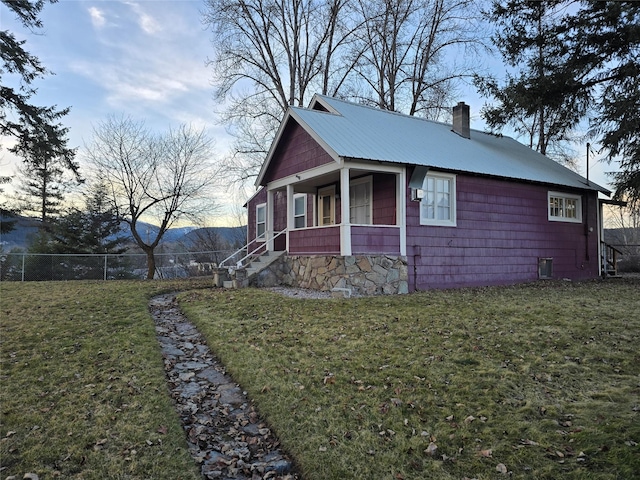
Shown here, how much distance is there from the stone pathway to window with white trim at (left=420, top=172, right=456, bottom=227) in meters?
7.00

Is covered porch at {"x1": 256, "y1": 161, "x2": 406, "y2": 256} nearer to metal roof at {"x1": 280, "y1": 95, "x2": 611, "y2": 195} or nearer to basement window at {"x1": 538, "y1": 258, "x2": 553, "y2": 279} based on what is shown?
metal roof at {"x1": 280, "y1": 95, "x2": 611, "y2": 195}

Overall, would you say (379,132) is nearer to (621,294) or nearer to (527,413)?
(621,294)

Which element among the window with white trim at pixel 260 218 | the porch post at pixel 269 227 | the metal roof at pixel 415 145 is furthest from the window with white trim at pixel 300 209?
the window with white trim at pixel 260 218

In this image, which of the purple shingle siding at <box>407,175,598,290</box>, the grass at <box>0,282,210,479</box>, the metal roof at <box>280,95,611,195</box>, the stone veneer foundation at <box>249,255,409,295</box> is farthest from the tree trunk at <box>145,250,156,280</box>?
the purple shingle siding at <box>407,175,598,290</box>

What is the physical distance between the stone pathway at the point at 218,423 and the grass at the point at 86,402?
0.16 m

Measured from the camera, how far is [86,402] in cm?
384

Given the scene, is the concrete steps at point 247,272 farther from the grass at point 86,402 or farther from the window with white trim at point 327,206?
the grass at point 86,402

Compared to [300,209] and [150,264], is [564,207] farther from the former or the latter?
[150,264]

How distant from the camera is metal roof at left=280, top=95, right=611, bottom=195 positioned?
10.1 meters

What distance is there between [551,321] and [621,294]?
4747 mm

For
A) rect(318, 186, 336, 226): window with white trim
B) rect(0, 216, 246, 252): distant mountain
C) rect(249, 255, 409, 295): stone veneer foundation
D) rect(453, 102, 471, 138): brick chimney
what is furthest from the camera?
rect(0, 216, 246, 252): distant mountain

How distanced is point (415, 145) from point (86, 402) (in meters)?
10.0

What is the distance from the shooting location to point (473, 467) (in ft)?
8.67

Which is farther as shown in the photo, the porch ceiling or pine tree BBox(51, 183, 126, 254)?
pine tree BBox(51, 183, 126, 254)
